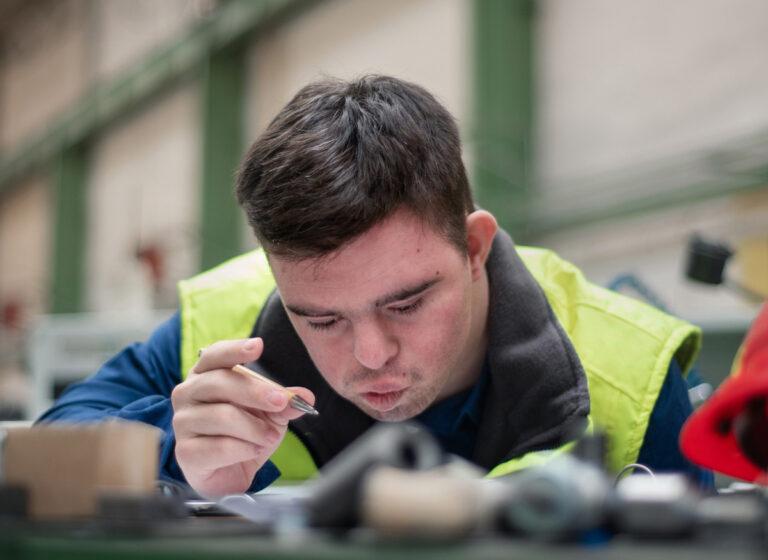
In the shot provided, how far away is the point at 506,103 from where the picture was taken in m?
3.85

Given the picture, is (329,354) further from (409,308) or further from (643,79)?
(643,79)

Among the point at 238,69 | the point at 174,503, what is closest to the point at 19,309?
the point at 238,69

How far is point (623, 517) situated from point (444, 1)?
13.2ft

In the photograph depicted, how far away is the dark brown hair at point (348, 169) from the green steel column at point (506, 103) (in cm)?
265

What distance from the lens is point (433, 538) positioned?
0.44m

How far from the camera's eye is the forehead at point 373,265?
3.50ft

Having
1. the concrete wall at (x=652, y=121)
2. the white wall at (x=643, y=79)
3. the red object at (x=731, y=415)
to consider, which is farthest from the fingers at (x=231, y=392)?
the white wall at (x=643, y=79)

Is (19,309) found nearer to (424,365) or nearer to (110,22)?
(110,22)

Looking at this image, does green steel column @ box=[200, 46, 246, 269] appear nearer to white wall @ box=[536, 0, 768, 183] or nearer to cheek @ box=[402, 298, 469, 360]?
white wall @ box=[536, 0, 768, 183]

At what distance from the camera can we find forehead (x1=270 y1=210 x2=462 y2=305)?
107cm

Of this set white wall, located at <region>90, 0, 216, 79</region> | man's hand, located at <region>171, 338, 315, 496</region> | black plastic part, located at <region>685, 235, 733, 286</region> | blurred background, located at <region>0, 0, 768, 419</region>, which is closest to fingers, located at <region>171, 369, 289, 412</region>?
man's hand, located at <region>171, 338, 315, 496</region>

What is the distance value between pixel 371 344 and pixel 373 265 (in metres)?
0.09

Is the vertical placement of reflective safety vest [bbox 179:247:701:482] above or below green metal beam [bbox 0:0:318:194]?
below

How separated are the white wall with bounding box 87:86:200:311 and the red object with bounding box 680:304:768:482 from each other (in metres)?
5.15
